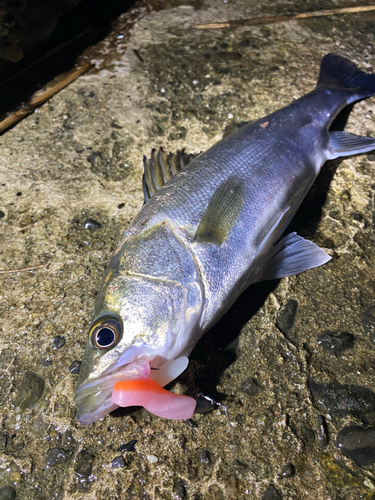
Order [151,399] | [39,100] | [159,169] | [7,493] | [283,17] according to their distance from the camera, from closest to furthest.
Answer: [151,399]
[7,493]
[159,169]
[39,100]
[283,17]

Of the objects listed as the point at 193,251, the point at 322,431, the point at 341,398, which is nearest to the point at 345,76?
the point at 193,251

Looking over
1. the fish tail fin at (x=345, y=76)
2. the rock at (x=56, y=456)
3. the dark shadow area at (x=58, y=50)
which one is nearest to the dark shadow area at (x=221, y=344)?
the rock at (x=56, y=456)

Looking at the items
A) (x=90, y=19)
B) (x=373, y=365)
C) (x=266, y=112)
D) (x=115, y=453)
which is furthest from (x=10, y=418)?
(x=90, y=19)

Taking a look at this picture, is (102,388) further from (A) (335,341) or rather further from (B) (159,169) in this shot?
(B) (159,169)

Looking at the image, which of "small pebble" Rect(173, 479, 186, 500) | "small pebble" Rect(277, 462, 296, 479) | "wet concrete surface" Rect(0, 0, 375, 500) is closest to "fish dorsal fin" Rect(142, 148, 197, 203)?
"wet concrete surface" Rect(0, 0, 375, 500)

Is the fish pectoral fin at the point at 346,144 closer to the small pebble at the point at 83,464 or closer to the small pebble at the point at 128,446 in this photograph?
the small pebble at the point at 128,446
